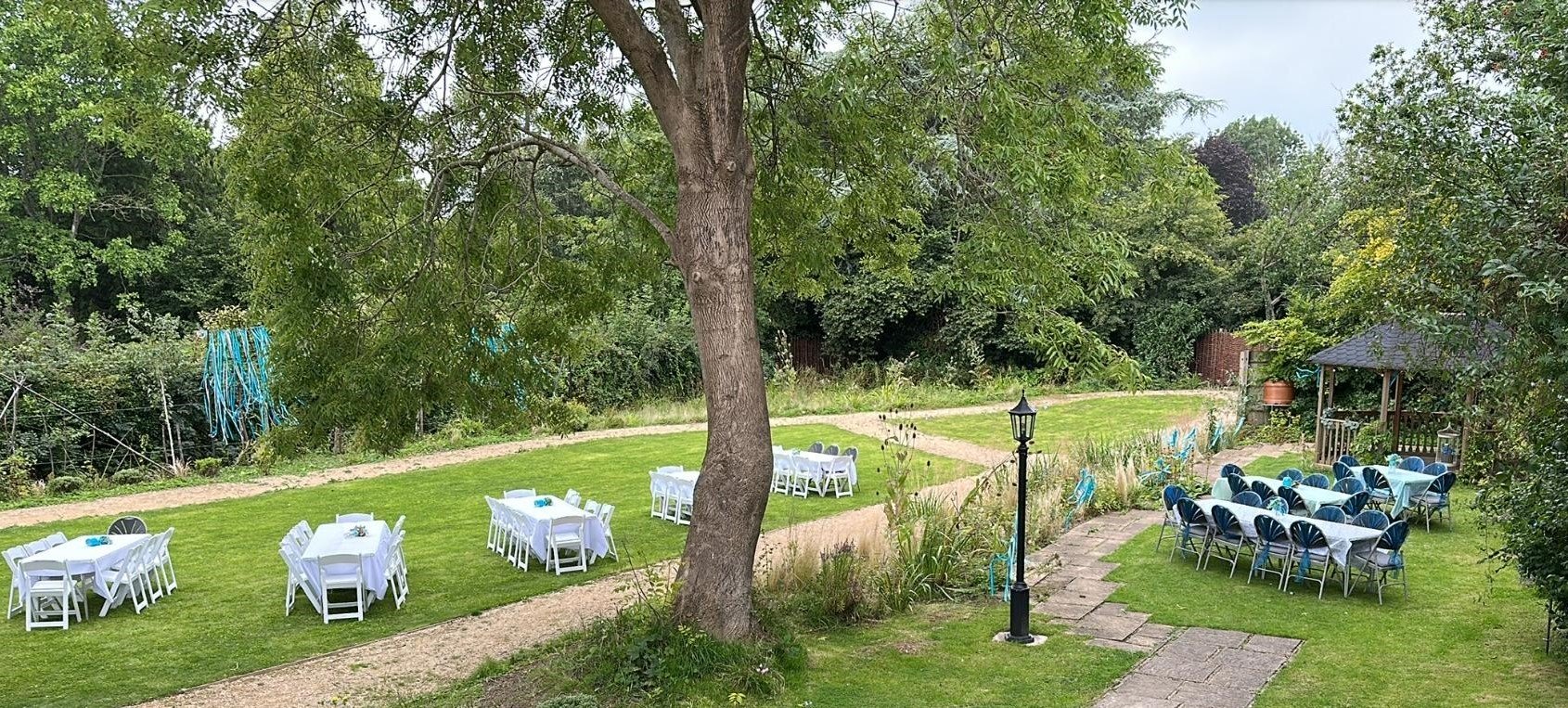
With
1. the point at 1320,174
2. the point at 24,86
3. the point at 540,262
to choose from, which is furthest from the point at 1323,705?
the point at 24,86

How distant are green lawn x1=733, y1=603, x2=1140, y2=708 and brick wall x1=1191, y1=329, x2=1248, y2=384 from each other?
1975 cm

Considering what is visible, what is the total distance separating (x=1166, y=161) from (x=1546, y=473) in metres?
3.36

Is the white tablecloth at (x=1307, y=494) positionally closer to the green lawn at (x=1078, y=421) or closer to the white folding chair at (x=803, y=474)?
the green lawn at (x=1078, y=421)

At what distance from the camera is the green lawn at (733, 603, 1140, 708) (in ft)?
20.8

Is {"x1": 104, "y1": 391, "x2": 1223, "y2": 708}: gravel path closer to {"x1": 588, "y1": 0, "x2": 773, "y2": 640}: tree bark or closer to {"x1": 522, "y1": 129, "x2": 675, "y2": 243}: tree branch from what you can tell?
{"x1": 588, "y1": 0, "x2": 773, "y2": 640}: tree bark

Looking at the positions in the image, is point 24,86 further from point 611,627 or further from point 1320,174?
point 1320,174

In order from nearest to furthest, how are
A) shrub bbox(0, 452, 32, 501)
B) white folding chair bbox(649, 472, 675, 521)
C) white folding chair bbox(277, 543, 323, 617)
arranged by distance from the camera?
1. white folding chair bbox(277, 543, 323, 617)
2. white folding chair bbox(649, 472, 675, 521)
3. shrub bbox(0, 452, 32, 501)

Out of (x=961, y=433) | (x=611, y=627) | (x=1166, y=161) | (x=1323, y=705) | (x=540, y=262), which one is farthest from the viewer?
(x=961, y=433)

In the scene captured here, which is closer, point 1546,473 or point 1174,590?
point 1546,473

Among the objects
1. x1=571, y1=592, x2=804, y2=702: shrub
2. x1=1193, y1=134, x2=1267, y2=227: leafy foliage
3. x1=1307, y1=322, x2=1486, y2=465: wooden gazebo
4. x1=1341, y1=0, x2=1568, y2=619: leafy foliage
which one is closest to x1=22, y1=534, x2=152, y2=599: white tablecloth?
x1=571, y1=592, x2=804, y2=702: shrub

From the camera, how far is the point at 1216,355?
25828 mm

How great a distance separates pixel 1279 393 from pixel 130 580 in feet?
58.4

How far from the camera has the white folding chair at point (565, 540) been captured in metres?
9.84

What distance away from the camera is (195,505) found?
515 inches
